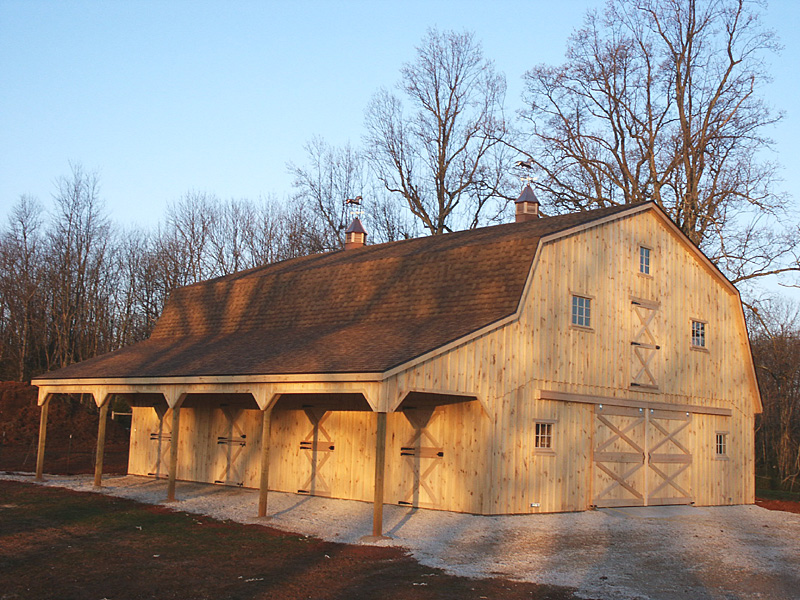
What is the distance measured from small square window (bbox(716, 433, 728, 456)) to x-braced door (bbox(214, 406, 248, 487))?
1117 cm

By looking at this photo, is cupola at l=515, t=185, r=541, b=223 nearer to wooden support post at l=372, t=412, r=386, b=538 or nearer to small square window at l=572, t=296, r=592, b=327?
small square window at l=572, t=296, r=592, b=327

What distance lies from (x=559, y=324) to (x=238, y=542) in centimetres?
764

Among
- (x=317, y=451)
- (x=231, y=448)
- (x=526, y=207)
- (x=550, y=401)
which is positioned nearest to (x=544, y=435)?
(x=550, y=401)

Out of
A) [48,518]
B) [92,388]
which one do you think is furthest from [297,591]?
[92,388]

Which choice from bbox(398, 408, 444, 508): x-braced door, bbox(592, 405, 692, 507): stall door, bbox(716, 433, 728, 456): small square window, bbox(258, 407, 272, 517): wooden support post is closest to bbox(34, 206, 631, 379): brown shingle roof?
bbox(258, 407, 272, 517): wooden support post

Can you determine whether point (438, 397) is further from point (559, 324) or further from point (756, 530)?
point (756, 530)

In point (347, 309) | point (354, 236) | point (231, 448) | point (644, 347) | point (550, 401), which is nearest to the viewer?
point (550, 401)

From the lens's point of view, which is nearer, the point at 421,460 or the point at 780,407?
Result: the point at 421,460

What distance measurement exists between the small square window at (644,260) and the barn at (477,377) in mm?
49

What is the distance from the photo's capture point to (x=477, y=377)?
1421cm

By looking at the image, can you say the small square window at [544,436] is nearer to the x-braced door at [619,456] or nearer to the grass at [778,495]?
the x-braced door at [619,456]

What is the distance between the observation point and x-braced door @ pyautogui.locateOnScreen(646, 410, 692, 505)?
17.8m

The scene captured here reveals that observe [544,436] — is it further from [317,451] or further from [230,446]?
[230,446]

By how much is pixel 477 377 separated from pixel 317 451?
195 inches
